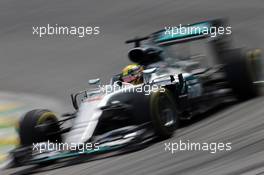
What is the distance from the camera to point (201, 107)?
9.44 metres

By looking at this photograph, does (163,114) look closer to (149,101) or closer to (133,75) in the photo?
(149,101)

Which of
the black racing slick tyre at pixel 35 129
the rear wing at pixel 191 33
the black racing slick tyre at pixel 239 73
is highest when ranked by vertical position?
the rear wing at pixel 191 33

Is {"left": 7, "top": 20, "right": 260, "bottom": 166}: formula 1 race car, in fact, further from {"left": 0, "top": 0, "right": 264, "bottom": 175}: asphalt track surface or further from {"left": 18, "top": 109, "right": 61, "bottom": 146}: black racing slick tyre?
{"left": 0, "top": 0, "right": 264, "bottom": 175}: asphalt track surface

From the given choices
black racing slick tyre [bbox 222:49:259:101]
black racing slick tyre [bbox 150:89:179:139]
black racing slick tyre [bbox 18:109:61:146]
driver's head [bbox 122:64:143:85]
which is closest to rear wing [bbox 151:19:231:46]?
black racing slick tyre [bbox 222:49:259:101]

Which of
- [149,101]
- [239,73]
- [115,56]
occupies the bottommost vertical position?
[149,101]

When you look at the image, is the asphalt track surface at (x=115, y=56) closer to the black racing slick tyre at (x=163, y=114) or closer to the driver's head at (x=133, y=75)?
the black racing slick tyre at (x=163, y=114)

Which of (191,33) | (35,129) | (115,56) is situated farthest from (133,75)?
(115,56)

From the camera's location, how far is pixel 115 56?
14.5m

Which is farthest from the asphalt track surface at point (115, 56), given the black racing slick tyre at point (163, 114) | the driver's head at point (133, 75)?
the driver's head at point (133, 75)

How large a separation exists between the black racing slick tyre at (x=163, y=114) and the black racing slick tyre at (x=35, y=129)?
4.24 feet

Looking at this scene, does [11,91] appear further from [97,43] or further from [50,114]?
[50,114]

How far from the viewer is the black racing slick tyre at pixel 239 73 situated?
9914 millimetres

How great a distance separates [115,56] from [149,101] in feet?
21.5

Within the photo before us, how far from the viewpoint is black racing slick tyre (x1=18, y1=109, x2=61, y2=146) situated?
848cm
